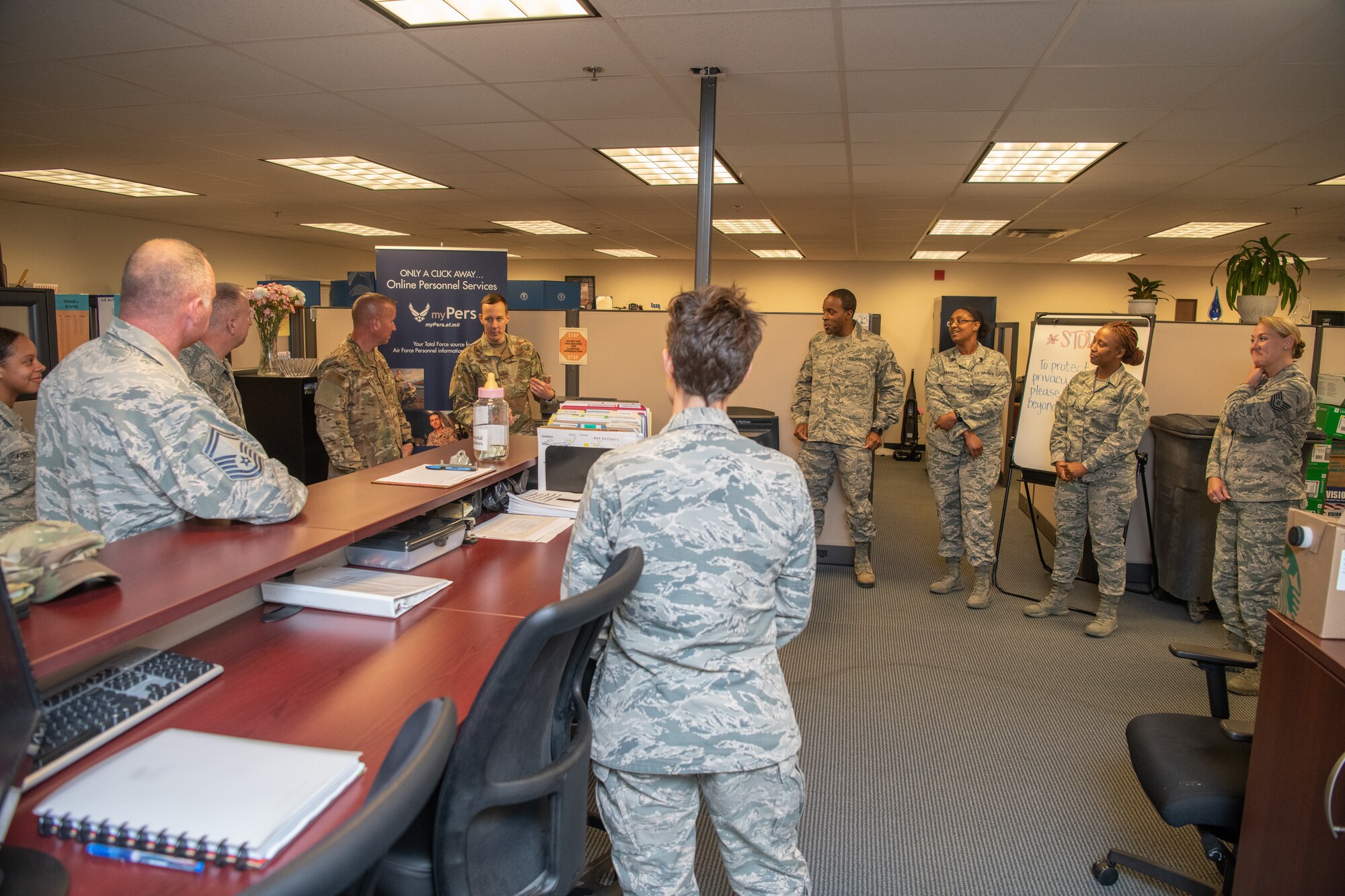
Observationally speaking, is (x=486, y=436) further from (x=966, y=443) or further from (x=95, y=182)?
(x=95, y=182)

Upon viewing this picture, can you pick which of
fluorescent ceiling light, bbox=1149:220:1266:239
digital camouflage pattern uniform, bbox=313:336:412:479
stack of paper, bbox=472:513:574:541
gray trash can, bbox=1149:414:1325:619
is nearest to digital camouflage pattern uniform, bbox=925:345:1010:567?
gray trash can, bbox=1149:414:1325:619

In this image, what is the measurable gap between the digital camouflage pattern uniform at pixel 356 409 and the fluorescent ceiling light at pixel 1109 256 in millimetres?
8996

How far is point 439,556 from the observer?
2.16 metres

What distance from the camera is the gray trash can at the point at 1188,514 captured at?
13.6 ft

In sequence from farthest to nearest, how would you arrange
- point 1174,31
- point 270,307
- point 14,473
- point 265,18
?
point 270,307
point 265,18
point 1174,31
point 14,473

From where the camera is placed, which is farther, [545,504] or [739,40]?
[739,40]

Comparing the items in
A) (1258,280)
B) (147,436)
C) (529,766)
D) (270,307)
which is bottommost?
(529,766)

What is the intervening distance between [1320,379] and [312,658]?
5.37 metres

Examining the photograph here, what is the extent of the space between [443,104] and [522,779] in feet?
13.0

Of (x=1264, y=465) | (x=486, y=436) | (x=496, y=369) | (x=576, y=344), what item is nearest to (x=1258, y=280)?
(x=1264, y=465)

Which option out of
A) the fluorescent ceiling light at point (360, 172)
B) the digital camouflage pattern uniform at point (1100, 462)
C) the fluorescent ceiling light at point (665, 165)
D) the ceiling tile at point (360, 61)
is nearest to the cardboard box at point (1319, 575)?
the digital camouflage pattern uniform at point (1100, 462)

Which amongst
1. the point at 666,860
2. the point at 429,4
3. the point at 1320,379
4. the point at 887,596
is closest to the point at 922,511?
the point at 887,596

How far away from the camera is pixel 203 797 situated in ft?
3.12

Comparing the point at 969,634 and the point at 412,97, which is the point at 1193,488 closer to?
the point at 969,634
